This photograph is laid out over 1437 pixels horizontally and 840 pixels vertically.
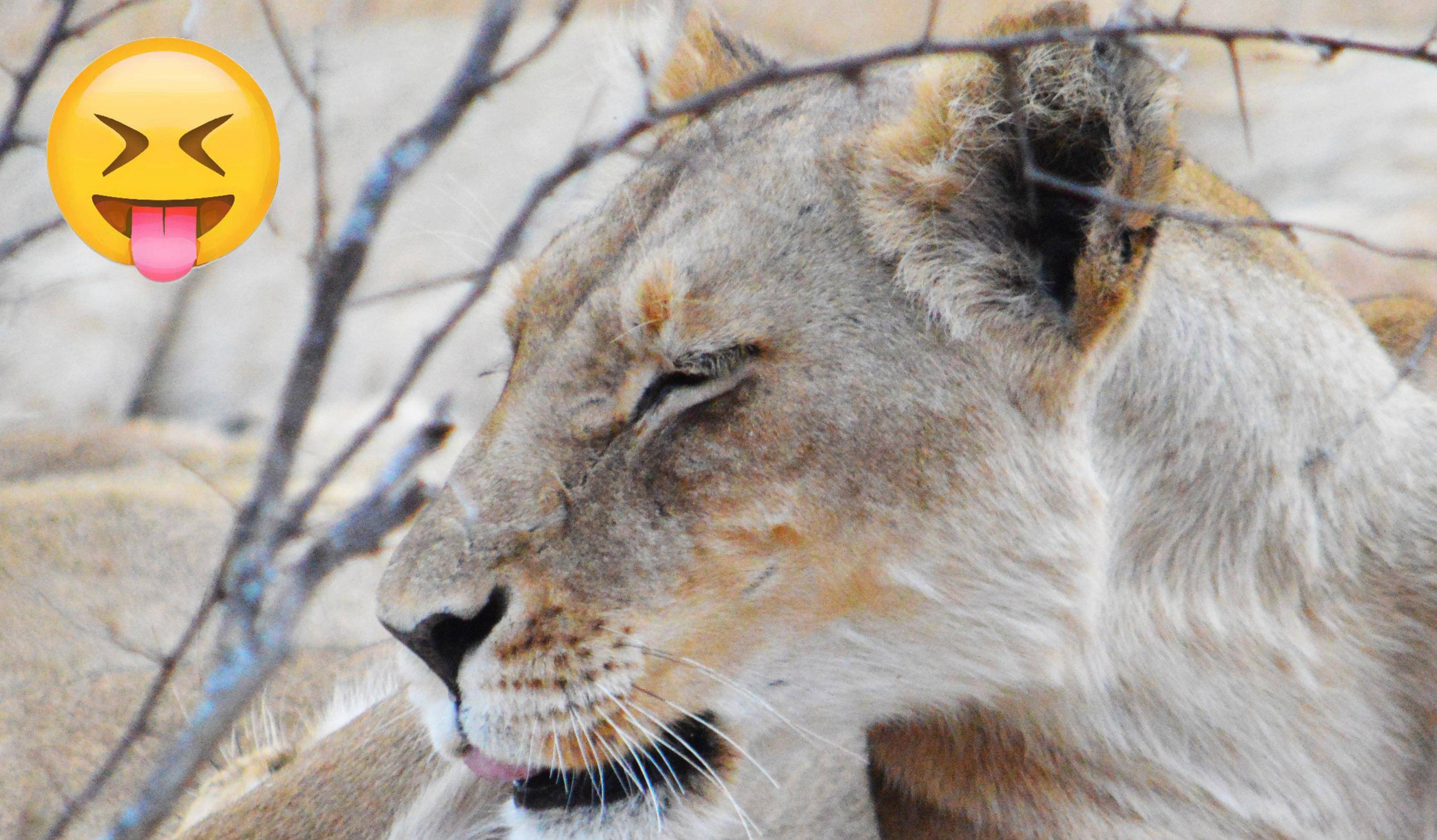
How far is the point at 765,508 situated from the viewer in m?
1.93

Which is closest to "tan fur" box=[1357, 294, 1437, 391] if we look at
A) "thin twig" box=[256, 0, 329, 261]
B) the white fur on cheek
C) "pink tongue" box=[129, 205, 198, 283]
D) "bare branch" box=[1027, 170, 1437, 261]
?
"bare branch" box=[1027, 170, 1437, 261]

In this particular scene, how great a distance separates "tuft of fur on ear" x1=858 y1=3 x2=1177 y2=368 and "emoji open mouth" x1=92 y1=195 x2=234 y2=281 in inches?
34.6

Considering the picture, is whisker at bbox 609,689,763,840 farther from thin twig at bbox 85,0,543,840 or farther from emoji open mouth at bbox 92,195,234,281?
emoji open mouth at bbox 92,195,234,281

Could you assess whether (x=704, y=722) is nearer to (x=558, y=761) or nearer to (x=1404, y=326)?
(x=558, y=761)

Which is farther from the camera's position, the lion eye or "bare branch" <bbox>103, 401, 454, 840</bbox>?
the lion eye

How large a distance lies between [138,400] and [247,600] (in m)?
5.68

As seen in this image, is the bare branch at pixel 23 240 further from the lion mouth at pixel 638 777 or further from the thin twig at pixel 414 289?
the lion mouth at pixel 638 777

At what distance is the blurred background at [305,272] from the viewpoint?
3.35m

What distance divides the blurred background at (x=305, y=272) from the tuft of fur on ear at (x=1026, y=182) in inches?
6.6

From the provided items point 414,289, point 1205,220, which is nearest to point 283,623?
Answer: point 414,289

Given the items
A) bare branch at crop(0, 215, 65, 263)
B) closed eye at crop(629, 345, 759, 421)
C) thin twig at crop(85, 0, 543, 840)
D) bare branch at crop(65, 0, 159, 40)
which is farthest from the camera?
closed eye at crop(629, 345, 759, 421)

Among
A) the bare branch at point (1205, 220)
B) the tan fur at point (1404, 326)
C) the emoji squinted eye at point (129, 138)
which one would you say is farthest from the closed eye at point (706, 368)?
the tan fur at point (1404, 326)

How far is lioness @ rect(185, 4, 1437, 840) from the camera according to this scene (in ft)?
6.30

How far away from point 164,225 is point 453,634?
62cm
